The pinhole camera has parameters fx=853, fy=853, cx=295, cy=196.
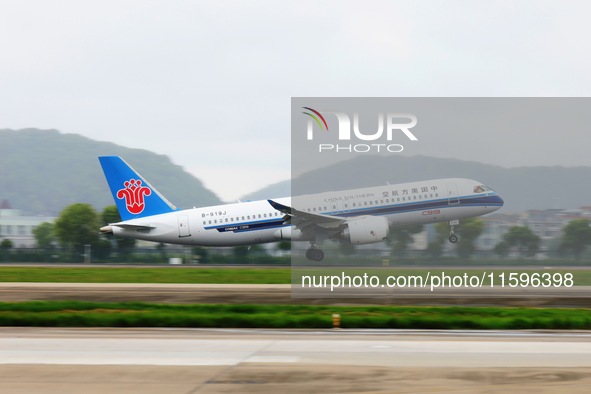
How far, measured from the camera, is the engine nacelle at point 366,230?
4066 centimetres

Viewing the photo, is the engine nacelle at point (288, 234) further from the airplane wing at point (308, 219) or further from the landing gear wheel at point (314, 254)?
the landing gear wheel at point (314, 254)

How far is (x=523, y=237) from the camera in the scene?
36.2 metres

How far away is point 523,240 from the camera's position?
36094 mm

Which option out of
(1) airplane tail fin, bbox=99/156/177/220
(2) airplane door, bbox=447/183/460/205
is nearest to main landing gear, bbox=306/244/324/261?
(2) airplane door, bbox=447/183/460/205

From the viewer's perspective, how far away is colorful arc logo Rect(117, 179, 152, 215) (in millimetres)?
54147

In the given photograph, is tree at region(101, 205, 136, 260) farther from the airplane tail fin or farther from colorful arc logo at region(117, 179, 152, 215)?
colorful arc logo at region(117, 179, 152, 215)

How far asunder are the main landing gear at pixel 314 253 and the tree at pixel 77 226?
33579mm

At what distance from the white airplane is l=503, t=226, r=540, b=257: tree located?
8.15ft

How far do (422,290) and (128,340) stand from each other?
54.9ft

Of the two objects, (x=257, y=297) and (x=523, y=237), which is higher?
(x=523, y=237)

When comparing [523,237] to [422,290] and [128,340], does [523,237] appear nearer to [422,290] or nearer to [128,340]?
[422,290]

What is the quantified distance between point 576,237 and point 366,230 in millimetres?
9820

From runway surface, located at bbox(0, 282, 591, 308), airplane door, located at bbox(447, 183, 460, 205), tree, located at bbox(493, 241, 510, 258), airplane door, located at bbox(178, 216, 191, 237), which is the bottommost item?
runway surface, located at bbox(0, 282, 591, 308)

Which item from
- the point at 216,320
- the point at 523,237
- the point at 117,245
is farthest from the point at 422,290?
the point at 117,245
